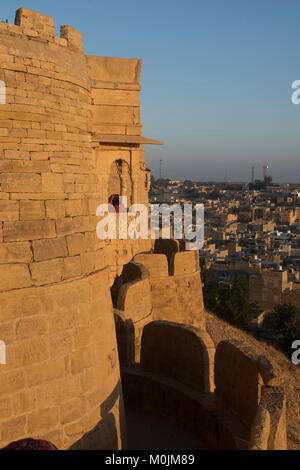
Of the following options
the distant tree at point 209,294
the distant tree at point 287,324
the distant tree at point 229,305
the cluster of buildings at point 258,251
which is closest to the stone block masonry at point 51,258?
the distant tree at point 287,324

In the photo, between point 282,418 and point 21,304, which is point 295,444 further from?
point 21,304

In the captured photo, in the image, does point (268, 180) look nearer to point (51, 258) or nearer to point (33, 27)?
point (33, 27)

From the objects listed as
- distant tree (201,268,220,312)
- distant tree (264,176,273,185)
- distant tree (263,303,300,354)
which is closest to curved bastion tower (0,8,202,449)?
distant tree (263,303,300,354)

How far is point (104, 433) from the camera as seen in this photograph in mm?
4676

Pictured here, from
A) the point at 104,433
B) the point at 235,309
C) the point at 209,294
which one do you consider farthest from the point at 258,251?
the point at 104,433

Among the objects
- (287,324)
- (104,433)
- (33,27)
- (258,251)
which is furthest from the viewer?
(258,251)

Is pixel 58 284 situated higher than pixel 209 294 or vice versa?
pixel 58 284

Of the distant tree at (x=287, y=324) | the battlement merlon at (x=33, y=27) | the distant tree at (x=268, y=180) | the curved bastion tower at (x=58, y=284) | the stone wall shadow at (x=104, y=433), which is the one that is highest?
the distant tree at (x=268, y=180)

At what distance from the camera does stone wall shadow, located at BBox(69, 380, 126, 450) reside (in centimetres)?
441

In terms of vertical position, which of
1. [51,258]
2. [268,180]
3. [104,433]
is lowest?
[104,433]

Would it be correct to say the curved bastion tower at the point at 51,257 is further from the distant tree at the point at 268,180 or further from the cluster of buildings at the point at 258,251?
the distant tree at the point at 268,180

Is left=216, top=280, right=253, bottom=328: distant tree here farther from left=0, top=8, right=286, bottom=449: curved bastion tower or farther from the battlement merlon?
the battlement merlon

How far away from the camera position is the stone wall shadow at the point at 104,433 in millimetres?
4410
